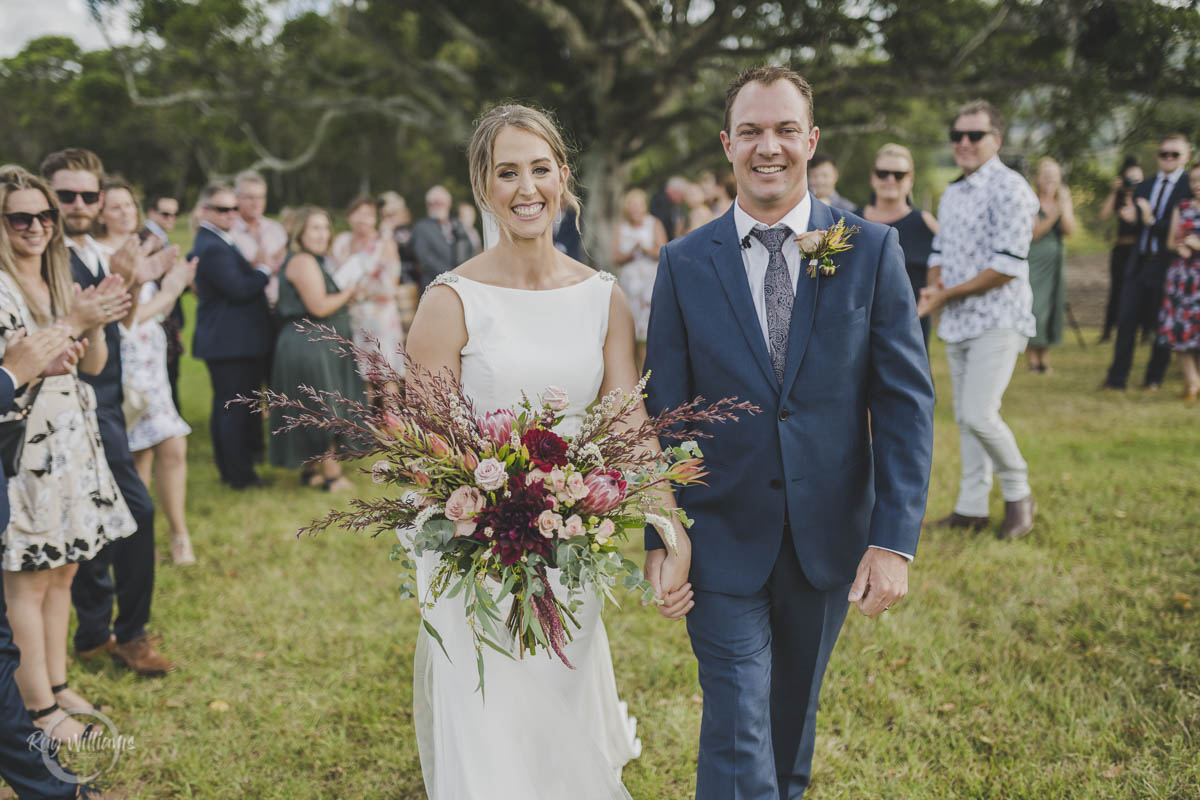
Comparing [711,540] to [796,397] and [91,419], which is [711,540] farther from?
[91,419]

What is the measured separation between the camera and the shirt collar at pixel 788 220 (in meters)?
2.62

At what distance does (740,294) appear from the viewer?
255cm

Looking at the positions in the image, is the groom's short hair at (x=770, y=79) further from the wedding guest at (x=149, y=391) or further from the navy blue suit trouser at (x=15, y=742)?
the wedding guest at (x=149, y=391)

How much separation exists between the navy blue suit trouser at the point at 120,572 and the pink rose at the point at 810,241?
3.64 m

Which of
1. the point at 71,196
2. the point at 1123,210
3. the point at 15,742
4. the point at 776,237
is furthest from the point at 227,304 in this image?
the point at 1123,210

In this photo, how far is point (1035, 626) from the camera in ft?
14.8

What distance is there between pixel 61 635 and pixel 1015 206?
19.1 feet

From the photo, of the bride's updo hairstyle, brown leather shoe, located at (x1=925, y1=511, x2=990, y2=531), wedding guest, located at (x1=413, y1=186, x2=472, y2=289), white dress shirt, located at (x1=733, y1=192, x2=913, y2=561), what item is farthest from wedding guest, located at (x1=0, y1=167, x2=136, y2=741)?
wedding guest, located at (x1=413, y1=186, x2=472, y2=289)

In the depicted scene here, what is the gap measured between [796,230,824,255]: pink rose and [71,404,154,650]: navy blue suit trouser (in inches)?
143

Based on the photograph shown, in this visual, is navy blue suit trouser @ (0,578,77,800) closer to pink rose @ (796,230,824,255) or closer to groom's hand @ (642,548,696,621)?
groom's hand @ (642,548,696,621)

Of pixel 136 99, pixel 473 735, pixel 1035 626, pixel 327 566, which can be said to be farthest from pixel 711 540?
pixel 136 99

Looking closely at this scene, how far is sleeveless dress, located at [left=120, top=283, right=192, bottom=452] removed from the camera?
561cm

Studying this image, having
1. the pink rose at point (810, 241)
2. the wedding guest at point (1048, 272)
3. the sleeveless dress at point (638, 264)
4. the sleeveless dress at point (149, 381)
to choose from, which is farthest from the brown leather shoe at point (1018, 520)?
the wedding guest at point (1048, 272)

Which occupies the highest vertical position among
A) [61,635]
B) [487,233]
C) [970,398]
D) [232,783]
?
[487,233]
